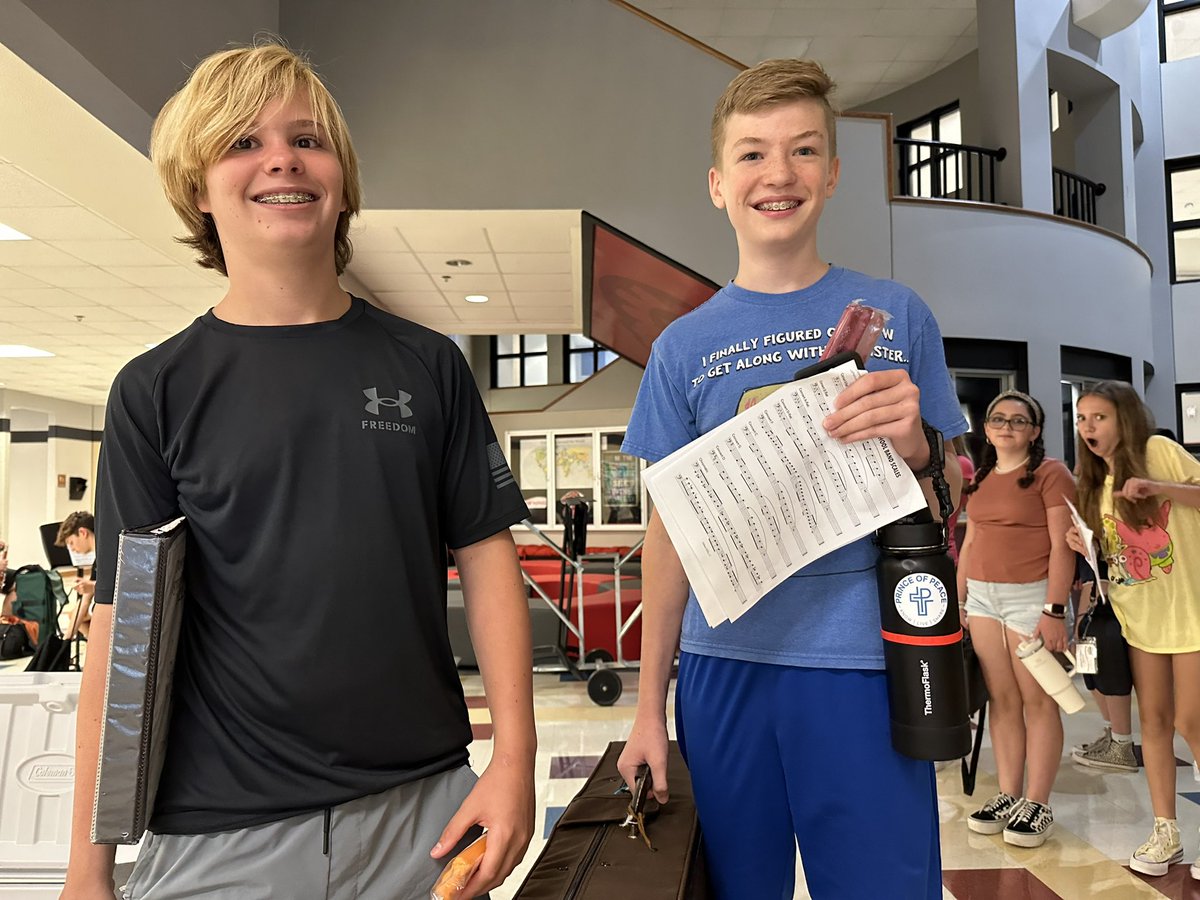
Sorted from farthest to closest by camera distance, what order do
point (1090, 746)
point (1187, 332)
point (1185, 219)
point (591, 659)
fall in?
point (1185, 219) → point (1187, 332) → point (591, 659) → point (1090, 746)

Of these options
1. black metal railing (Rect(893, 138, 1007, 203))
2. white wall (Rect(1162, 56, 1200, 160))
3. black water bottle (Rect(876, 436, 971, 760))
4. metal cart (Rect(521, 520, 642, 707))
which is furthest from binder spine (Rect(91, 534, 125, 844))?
white wall (Rect(1162, 56, 1200, 160))

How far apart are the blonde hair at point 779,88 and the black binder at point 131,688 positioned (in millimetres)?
925

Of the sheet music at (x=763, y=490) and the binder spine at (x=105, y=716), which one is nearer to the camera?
the binder spine at (x=105, y=716)

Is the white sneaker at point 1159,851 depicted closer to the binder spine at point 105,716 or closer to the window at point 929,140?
the binder spine at point 105,716

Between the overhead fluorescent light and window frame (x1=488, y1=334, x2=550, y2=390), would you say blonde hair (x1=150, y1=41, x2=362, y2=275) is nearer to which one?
the overhead fluorescent light

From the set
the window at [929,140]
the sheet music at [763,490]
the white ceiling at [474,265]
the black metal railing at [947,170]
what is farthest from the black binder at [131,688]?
the window at [929,140]

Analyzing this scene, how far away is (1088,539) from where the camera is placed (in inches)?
106

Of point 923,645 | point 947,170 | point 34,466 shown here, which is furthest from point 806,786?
point 34,466

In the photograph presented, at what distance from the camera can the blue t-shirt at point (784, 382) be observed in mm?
1090

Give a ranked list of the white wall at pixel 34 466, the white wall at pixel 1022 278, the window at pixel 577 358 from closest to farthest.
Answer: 1. the white wall at pixel 1022 278
2. the white wall at pixel 34 466
3. the window at pixel 577 358

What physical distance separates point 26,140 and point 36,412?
52.6ft

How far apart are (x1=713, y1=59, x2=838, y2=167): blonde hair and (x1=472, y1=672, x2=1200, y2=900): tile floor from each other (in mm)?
2270

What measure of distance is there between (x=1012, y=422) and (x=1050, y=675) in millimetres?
901

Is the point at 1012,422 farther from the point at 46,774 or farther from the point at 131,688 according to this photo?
the point at 46,774
